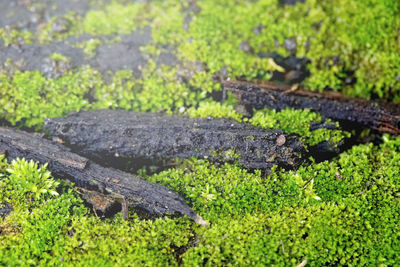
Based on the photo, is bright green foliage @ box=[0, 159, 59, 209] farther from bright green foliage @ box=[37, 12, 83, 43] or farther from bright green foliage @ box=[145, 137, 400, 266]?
bright green foliage @ box=[37, 12, 83, 43]

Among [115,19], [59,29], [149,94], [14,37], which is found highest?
[115,19]

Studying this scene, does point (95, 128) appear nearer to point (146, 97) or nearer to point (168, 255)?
point (146, 97)

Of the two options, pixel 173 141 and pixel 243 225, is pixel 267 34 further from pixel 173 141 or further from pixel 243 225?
pixel 243 225

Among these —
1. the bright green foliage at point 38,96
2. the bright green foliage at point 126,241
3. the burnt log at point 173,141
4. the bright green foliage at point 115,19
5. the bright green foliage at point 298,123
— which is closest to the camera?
the bright green foliage at point 126,241

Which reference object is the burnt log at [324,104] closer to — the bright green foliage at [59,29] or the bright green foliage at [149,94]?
the bright green foliage at [149,94]

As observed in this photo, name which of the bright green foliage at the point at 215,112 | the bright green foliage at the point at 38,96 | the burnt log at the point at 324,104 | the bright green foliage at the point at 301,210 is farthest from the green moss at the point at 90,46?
the bright green foliage at the point at 301,210

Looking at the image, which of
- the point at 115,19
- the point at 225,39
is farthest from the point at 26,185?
the point at 225,39
